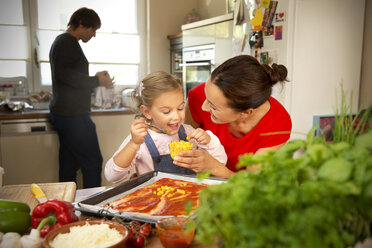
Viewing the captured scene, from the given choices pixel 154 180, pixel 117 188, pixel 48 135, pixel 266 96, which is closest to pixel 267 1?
pixel 266 96

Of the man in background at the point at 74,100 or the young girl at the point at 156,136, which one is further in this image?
the man in background at the point at 74,100

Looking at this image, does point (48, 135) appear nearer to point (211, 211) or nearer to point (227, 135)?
point (227, 135)

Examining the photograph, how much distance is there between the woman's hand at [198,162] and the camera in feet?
4.47

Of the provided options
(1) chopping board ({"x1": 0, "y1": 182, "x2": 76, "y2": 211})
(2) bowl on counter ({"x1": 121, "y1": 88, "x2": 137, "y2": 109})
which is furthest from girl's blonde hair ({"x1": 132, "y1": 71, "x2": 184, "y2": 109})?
(2) bowl on counter ({"x1": 121, "y1": 88, "x2": 137, "y2": 109})

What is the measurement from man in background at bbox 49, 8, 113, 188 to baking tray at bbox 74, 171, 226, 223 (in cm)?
177

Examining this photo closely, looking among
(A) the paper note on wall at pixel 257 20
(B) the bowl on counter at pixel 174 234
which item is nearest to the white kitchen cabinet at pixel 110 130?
(A) the paper note on wall at pixel 257 20

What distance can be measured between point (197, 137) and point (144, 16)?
3121mm

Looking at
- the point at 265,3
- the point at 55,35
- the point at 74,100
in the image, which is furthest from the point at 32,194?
the point at 55,35

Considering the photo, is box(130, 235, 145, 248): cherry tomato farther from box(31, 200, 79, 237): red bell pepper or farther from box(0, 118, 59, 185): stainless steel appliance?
box(0, 118, 59, 185): stainless steel appliance

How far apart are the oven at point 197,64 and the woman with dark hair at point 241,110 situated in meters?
1.71

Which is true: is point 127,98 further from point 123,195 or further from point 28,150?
point 123,195

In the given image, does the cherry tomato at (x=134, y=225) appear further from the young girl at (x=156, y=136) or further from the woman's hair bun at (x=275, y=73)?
the woman's hair bun at (x=275, y=73)

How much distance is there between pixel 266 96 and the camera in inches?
61.1

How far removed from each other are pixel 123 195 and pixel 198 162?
0.37m
